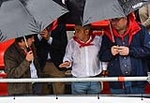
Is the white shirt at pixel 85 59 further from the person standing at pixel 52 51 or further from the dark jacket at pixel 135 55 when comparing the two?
the person standing at pixel 52 51

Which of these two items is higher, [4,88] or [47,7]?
[47,7]

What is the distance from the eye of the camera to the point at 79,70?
516 cm

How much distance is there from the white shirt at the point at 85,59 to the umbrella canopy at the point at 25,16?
2.22ft

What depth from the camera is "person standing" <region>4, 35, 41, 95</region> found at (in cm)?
496

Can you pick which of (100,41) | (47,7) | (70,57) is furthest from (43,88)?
(47,7)

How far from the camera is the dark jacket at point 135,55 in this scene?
16.1 ft

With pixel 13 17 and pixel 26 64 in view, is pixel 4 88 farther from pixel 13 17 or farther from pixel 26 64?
pixel 13 17

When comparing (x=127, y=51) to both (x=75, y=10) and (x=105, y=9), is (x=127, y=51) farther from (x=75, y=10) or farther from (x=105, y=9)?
(x=75, y=10)

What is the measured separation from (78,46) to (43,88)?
750 millimetres

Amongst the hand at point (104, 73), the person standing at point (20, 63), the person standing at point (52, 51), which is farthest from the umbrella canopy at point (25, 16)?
the hand at point (104, 73)

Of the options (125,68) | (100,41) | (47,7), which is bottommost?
(125,68)

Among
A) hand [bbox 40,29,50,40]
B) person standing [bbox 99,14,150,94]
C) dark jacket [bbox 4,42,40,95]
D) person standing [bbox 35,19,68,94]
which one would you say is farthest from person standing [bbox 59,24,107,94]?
dark jacket [bbox 4,42,40,95]

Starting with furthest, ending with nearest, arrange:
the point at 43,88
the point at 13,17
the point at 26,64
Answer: the point at 43,88 → the point at 26,64 → the point at 13,17

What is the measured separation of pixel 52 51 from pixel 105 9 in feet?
4.05
